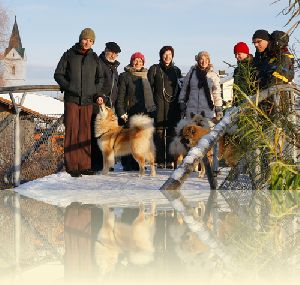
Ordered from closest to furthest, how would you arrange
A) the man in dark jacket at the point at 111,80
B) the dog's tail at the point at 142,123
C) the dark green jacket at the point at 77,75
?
the dark green jacket at the point at 77,75 → the man in dark jacket at the point at 111,80 → the dog's tail at the point at 142,123

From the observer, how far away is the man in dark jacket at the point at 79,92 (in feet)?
32.4

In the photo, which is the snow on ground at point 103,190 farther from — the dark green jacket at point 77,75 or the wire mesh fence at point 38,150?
the wire mesh fence at point 38,150

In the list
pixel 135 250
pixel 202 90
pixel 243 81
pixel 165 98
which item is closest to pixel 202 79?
pixel 202 90

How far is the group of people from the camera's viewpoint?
9.88 metres

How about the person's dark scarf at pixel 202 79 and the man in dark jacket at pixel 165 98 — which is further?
the man in dark jacket at pixel 165 98

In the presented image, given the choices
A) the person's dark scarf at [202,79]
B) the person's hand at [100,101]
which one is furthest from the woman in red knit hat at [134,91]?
the person's hand at [100,101]

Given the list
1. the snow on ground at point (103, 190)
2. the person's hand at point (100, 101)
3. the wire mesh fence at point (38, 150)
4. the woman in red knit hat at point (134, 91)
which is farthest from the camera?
the wire mesh fence at point (38, 150)

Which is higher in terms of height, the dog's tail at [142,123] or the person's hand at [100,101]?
the person's hand at [100,101]

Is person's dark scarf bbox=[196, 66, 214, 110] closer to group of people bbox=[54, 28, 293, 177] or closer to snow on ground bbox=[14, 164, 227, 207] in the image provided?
group of people bbox=[54, 28, 293, 177]

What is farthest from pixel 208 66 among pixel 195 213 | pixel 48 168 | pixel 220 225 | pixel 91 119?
pixel 220 225

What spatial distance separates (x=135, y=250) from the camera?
3.57 metres

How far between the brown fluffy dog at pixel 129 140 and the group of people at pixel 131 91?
0.17m

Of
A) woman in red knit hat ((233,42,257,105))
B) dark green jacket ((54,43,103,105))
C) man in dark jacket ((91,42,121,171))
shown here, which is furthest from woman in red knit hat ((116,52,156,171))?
woman in red knit hat ((233,42,257,105))

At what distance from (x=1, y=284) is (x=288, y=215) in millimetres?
2433
